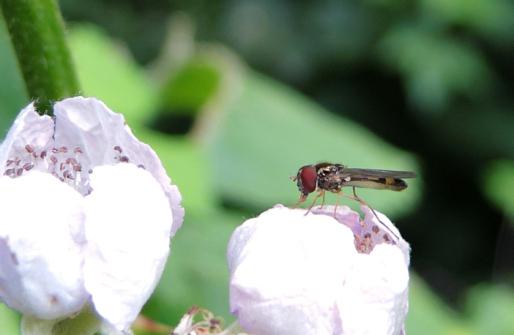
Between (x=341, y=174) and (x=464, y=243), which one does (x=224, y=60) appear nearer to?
(x=341, y=174)

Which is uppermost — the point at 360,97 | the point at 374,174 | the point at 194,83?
the point at 374,174


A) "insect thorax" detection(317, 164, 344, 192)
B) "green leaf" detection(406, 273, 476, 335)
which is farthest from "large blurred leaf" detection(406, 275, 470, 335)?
"insect thorax" detection(317, 164, 344, 192)

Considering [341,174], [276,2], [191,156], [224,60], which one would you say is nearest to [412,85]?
[276,2]

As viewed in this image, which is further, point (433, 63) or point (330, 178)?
point (433, 63)

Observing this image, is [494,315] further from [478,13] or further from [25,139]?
[25,139]

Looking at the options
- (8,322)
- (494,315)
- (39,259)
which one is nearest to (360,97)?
(494,315)
